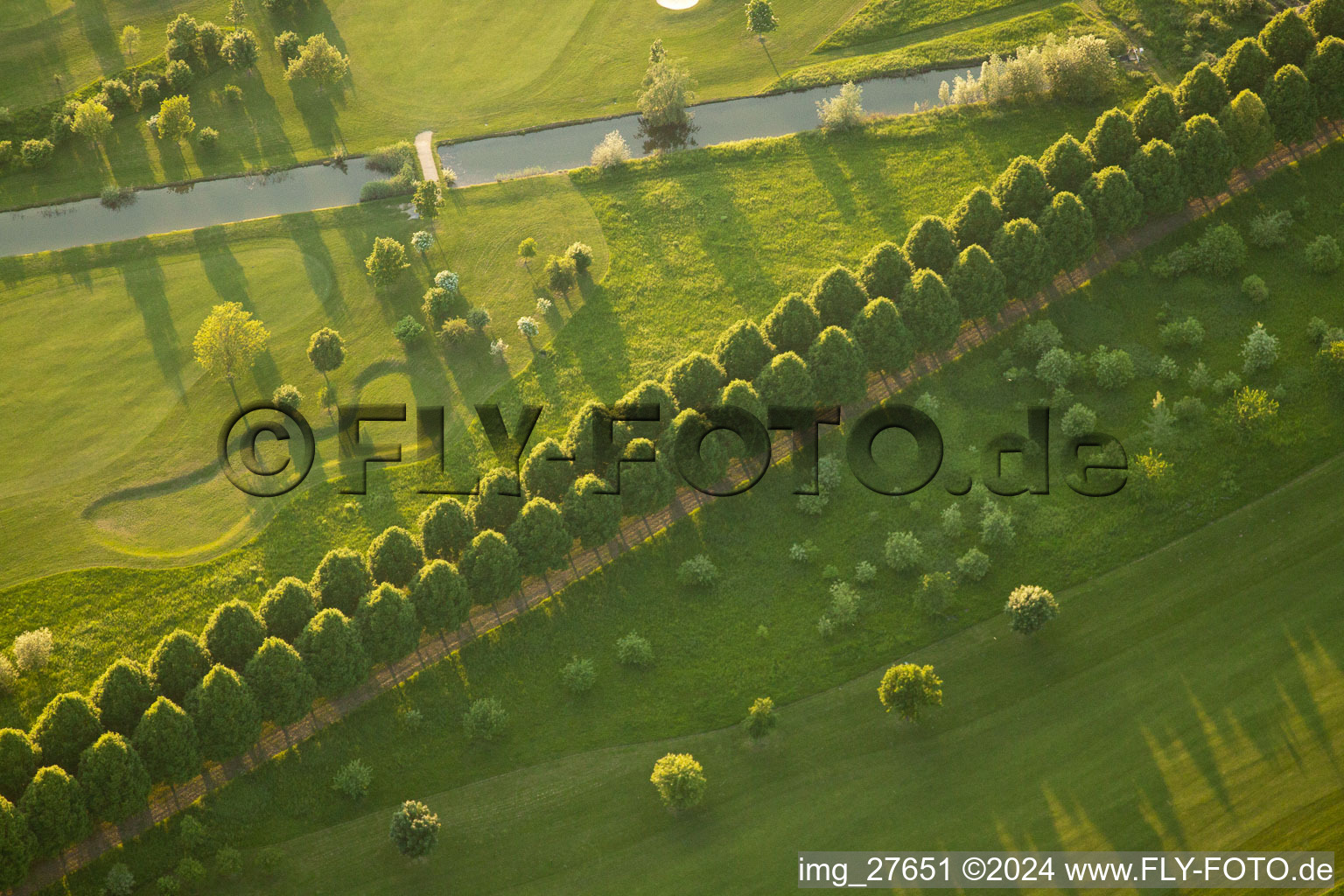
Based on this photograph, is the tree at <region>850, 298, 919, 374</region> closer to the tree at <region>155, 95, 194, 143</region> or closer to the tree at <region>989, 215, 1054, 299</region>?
the tree at <region>989, 215, 1054, 299</region>

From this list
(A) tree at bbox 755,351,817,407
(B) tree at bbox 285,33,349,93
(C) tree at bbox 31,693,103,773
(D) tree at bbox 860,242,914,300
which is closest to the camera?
(C) tree at bbox 31,693,103,773

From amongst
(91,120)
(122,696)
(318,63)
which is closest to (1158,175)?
(318,63)

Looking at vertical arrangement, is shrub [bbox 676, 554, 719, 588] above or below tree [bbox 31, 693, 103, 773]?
below

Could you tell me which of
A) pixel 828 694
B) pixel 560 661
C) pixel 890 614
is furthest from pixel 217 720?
pixel 890 614

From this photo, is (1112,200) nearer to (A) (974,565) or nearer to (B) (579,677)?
(A) (974,565)

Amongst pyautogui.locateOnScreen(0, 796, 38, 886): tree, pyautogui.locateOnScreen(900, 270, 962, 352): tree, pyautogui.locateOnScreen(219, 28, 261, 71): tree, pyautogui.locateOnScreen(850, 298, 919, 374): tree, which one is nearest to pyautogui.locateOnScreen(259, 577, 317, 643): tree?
pyautogui.locateOnScreen(0, 796, 38, 886): tree

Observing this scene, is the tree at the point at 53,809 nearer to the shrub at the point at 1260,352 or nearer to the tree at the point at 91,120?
the tree at the point at 91,120
